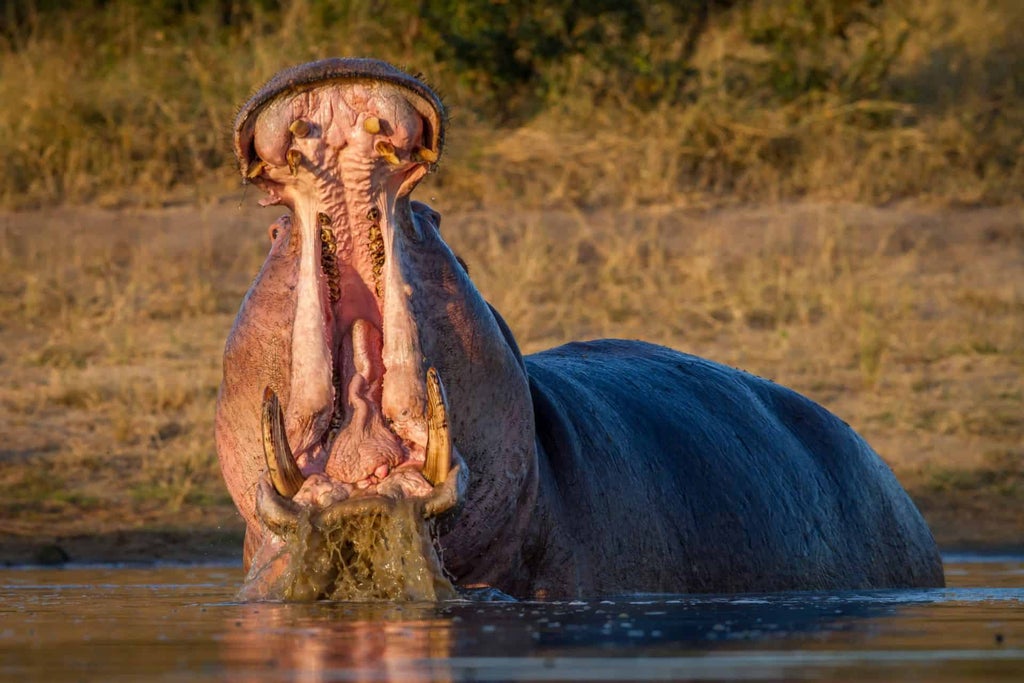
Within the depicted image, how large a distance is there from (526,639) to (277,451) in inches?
25.6

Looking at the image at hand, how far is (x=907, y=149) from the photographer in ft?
36.3

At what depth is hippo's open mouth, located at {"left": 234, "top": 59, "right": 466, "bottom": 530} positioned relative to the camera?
3.87 meters

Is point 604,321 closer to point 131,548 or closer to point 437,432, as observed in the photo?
point 131,548

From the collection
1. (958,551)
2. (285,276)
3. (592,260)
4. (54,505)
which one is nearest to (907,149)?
(592,260)

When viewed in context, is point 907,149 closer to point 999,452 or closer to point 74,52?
point 999,452

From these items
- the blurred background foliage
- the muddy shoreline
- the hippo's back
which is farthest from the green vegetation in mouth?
the blurred background foliage

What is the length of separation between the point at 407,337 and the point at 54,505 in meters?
3.86

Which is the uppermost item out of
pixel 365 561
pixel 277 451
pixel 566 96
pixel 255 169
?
pixel 566 96

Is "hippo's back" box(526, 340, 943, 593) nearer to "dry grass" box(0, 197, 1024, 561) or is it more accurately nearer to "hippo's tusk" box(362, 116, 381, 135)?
"hippo's tusk" box(362, 116, 381, 135)

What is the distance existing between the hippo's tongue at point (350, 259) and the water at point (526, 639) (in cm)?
32

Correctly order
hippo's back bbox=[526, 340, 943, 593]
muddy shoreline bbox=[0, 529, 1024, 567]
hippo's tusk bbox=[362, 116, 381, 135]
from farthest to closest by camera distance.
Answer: muddy shoreline bbox=[0, 529, 1024, 567] → hippo's back bbox=[526, 340, 943, 593] → hippo's tusk bbox=[362, 116, 381, 135]

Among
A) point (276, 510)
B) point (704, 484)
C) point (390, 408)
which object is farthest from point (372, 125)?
point (704, 484)

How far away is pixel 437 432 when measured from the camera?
155 inches

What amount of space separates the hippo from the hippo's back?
10mm
